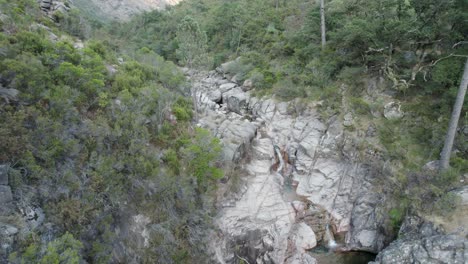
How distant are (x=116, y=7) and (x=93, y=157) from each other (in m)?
72.5

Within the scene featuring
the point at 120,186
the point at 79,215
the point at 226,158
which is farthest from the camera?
the point at 226,158

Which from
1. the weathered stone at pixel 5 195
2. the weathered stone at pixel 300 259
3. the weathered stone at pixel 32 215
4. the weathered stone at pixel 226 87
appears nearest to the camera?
the weathered stone at pixel 5 195

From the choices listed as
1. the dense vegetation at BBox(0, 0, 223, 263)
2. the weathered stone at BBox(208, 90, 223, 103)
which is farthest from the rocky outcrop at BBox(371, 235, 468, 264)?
the weathered stone at BBox(208, 90, 223, 103)

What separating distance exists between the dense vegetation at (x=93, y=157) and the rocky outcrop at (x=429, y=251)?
7674 mm

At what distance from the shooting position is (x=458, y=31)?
48.4 ft

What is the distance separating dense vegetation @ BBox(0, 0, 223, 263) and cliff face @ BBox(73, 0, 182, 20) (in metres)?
53.7

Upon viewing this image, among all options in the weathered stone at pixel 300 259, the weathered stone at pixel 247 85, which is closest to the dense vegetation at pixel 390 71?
the weathered stone at pixel 247 85

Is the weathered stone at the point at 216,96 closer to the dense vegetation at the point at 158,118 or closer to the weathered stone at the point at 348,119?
the dense vegetation at the point at 158,118

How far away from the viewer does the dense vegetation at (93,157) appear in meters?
8.49

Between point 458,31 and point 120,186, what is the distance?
18.1 m

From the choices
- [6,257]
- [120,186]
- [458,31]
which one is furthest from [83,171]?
[458,31]

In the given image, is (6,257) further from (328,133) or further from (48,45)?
(328,133)

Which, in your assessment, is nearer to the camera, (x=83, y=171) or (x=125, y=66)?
(x=83, y=171)

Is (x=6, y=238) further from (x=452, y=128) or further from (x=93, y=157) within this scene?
(x=452, y=128)
